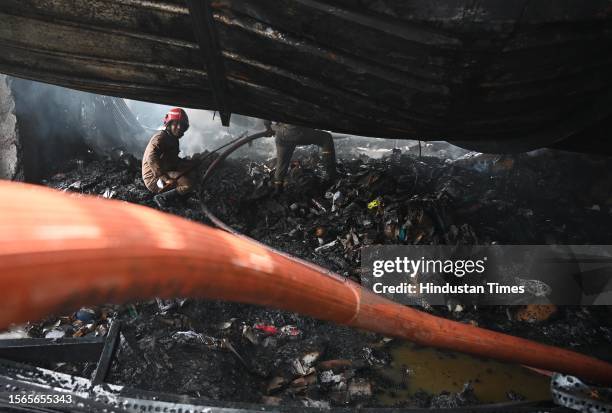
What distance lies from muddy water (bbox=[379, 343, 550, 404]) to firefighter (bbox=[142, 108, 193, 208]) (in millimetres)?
4330

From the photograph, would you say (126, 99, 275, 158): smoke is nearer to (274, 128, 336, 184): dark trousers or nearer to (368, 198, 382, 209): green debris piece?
(274, 128, 336, 184): dark trousers

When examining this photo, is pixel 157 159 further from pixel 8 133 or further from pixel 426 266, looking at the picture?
pixel 426 266

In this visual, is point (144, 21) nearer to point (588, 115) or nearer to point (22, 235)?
point (22, 235)

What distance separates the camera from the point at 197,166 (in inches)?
271

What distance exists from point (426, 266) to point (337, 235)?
139 cm

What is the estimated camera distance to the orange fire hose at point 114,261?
23.4 inches

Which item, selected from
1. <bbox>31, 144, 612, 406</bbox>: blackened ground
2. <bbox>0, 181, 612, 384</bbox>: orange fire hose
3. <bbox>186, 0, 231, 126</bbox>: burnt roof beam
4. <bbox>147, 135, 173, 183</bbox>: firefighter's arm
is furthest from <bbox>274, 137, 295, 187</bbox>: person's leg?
<bbox>0, 181, 612, 384</bbox>: orange fire hose

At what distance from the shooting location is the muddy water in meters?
3.69

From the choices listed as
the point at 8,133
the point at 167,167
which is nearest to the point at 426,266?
the point at 167,167

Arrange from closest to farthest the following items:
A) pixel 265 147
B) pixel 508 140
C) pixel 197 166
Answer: pixel 508 140
pixel 197 166
pixel 265 147

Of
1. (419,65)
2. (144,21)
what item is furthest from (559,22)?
(144,21)

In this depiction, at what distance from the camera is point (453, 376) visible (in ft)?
12.7

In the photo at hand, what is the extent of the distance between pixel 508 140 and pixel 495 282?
1.90 metres

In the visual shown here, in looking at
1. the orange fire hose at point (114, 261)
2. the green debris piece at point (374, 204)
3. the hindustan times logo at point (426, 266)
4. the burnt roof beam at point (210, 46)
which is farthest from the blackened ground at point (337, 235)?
the orange fire hose at point (114, 261)
